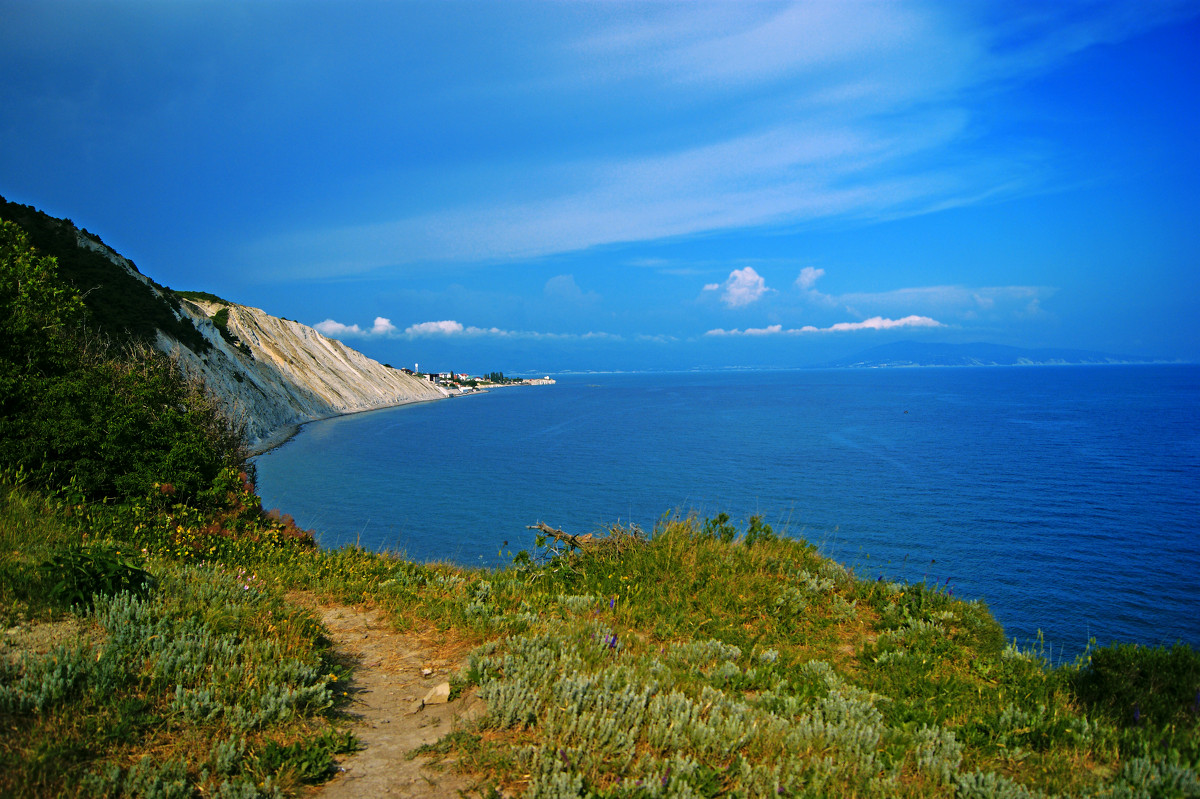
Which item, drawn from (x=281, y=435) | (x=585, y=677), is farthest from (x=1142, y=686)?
(x=281, y=435)

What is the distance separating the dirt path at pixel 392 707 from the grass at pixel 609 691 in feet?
0.64

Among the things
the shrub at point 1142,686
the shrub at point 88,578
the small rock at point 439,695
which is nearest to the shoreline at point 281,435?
the shrub at point 88,578

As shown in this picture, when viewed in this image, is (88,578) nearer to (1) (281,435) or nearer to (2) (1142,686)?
(2) (1142,686)

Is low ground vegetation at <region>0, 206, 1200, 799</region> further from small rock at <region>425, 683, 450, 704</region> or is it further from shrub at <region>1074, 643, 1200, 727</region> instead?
small rock at <region>425, 683, 450, 704</region>

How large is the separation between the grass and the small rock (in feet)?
0.40

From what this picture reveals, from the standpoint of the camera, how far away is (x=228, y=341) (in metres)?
75.6

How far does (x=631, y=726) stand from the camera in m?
4.90

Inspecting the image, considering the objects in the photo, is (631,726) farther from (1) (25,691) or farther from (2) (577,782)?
(1) (25,691)

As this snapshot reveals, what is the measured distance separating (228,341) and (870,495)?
239 ft

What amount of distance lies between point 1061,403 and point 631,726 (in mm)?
131191

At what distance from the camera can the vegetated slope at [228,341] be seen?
1713 inches

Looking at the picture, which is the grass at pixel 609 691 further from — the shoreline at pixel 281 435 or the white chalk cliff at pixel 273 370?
the shoreline at pixel 281 435

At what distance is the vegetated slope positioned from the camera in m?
43.5

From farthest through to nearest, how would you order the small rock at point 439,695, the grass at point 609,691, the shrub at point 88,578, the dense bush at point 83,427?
the dense bush at point 83,427
the shrub at point 88,578
the small rock at point 439,695
the grass at point 609,691
